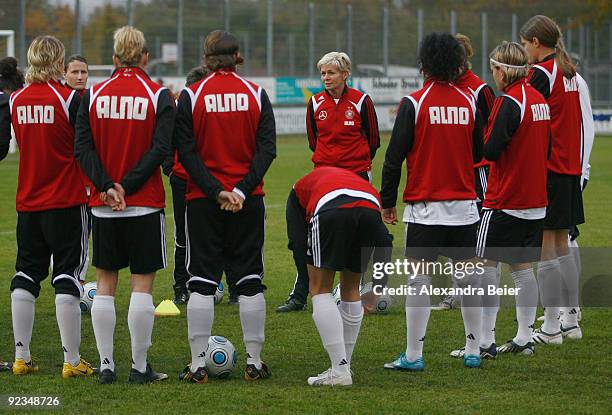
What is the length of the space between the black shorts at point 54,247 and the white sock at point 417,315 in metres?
2.19

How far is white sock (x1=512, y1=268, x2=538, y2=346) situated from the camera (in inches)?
287

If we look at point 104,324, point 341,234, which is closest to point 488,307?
point 341,234

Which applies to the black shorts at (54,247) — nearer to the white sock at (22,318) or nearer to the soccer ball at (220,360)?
the white sock at (22,318)

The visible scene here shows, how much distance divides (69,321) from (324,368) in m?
1.73

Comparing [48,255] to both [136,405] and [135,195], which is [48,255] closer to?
[135,195]

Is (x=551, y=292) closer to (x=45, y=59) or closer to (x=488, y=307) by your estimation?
(x=488, y=307)

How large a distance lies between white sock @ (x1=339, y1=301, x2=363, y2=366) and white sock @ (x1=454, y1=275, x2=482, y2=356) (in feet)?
2.69

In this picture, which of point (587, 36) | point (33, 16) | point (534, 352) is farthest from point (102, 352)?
point (587, 36)

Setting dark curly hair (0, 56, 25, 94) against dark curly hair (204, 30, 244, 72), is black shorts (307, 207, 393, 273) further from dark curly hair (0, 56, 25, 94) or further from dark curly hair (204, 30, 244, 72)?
dark curly hair (0, 56, 25, 94)

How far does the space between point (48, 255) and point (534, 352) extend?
3526 millimetres

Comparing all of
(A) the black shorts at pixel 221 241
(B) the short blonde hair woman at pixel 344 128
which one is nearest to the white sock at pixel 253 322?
(A) the black shorts at pixel 221 241

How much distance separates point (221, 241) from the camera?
656 cm

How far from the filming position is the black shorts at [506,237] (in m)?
7.11

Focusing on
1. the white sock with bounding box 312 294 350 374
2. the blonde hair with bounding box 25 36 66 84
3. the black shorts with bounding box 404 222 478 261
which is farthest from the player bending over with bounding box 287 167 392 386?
the blonde hair with bounding box 25 36 66 84
